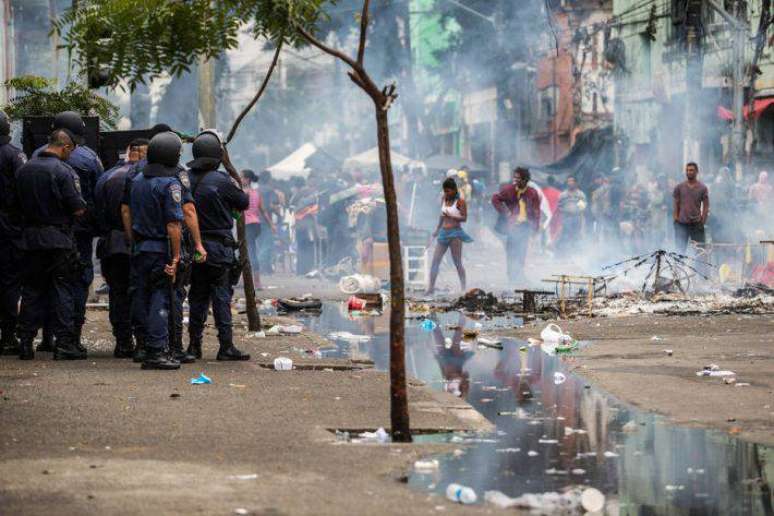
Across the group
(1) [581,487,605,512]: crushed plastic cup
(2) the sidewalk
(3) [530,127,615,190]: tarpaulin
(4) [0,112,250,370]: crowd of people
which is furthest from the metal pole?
(1) [581,487,605,512]: crushed plastic cup

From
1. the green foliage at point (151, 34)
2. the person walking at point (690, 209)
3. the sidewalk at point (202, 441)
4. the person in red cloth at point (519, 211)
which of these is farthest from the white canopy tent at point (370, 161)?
the green foliage at point (151, 34)

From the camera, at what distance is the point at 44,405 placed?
9727 millimetres

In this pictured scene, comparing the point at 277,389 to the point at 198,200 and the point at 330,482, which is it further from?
the point at 330,482

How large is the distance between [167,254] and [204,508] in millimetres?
5504

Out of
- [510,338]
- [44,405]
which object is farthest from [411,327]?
[44,405]

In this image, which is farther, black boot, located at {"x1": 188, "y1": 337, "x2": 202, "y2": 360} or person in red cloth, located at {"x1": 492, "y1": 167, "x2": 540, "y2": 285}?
person in red cloth, located at {"x1": 492, "y1": 167, "x2": 540, "y2": 285}

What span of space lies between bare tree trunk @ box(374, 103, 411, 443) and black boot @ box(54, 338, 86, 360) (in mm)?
4842

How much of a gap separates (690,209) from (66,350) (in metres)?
12.6

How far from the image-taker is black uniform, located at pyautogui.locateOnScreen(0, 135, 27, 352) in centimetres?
1289

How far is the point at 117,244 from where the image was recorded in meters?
12.7

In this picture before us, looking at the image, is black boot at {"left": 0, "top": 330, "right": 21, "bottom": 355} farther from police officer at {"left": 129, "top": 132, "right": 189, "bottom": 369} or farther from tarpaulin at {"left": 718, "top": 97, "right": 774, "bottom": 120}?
tarpaulin at {"left": 718, "top": 97, "right": 774, "bottom": 120}

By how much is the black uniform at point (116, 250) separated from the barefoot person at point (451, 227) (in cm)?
993

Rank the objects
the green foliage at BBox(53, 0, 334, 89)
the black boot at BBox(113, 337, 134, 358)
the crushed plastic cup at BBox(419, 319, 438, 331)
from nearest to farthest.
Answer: the green foliage at BBox(53, 0, 334, 89), the black boot at BBox(113, 337, 134, 358), the crushed plastic cup at BBox(419, 319, 438, 331)

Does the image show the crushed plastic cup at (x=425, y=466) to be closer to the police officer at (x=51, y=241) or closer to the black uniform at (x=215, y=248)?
the black uniform at (x=215, y=248)
